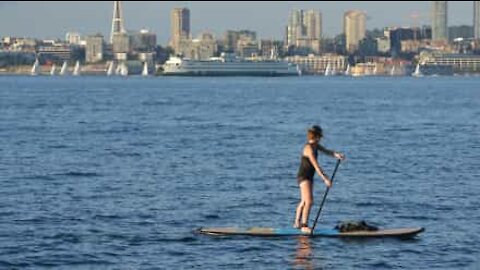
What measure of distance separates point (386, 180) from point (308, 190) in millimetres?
11295

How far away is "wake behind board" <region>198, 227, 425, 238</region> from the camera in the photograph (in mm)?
24062

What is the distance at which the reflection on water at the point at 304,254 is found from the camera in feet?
70.7

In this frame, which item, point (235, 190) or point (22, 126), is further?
point (22, 126)

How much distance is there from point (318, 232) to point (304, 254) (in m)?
1.76

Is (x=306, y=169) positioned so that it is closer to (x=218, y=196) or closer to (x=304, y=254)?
(x=304, y=254)

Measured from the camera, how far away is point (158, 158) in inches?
1679

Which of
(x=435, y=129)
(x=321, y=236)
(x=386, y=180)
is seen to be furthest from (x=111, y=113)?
(x=321, y=236)

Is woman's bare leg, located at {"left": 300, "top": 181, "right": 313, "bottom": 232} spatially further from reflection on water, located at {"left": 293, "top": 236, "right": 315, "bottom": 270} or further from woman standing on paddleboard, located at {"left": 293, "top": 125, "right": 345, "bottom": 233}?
reflection on water, located at {"left": 293, "top": 236, "right": 315, "bottom": 270}

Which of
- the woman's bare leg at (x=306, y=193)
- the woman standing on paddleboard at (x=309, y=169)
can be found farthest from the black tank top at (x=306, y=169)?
the woman's bare leg at (x=306, y=193)

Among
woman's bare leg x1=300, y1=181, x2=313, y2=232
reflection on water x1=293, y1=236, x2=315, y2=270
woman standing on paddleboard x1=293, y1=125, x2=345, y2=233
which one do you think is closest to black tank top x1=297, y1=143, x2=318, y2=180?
woman standing on paddleboard x1=293, y1=125, x2=345, y2=233

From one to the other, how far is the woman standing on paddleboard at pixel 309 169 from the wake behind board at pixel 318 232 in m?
0.26

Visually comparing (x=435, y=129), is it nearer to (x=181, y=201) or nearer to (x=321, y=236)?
(x=181, y=201)

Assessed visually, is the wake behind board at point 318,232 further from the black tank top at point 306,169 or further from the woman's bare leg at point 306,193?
the black tank top at point 306,169

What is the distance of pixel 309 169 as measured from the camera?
23.6 metres
